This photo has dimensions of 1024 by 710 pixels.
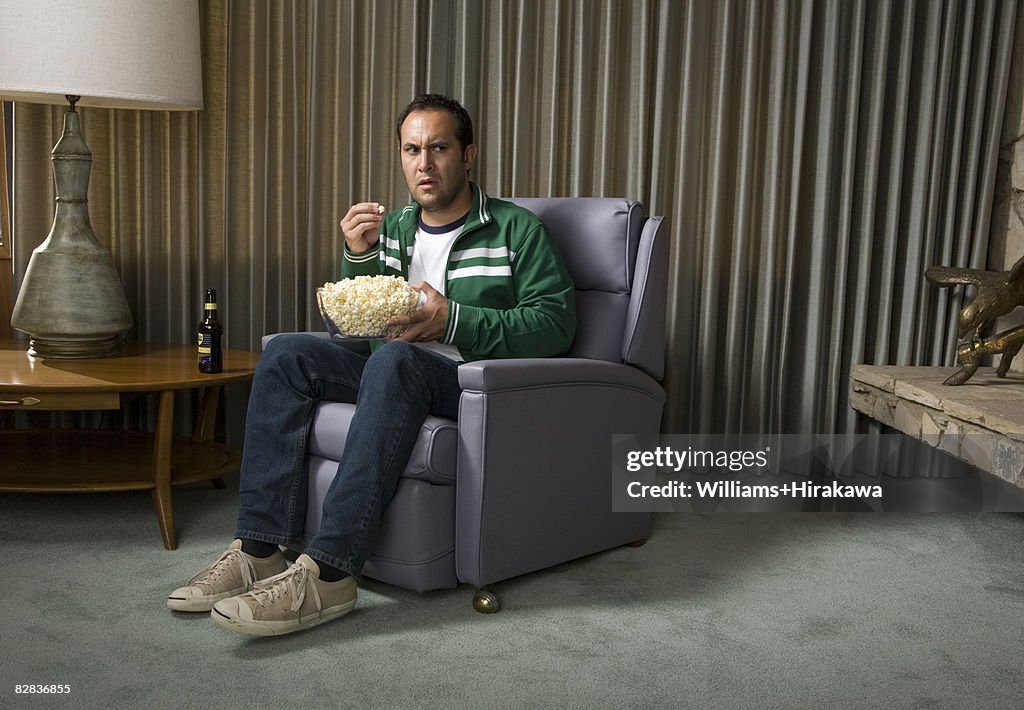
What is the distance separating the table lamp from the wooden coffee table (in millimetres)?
105

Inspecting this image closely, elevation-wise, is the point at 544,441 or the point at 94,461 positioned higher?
the point at 544,441

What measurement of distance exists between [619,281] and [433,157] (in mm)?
552

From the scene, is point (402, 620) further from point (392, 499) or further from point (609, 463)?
point (609, 463)

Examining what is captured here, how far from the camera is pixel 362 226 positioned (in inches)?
92.0

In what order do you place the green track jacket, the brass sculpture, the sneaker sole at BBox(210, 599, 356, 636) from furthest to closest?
the brass sculpture, the green track jacket, the sneaker sole at BBox(210, 599, 356, 636)

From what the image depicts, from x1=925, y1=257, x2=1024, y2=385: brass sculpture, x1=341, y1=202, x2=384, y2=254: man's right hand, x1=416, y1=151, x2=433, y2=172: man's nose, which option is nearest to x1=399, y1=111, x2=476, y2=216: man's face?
Answer: x1=416, y1=151, x2=433, y2=172: man's nose

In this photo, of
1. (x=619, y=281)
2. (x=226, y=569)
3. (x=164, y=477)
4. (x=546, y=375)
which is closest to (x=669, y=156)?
(x=619, y=281)

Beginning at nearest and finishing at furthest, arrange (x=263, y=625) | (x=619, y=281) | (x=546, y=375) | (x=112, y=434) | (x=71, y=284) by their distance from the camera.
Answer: (x=263, y=625) → (x=546, y=375) → (x=619, y=281) → (x=71, y=284) → (x=112, y=434)

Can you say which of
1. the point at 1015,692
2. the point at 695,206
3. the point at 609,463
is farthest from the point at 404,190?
the point at 1015,692

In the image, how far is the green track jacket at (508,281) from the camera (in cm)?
214

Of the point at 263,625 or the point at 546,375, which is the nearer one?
the point at 263,625

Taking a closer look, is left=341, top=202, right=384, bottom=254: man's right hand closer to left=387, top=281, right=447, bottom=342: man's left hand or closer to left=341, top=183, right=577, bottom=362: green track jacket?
left=341, top=183, right=577, bottom=362: green track jacket

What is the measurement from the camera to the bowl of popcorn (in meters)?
1.96

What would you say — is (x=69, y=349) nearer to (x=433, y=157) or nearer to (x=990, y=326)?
(x=433, y=157)
